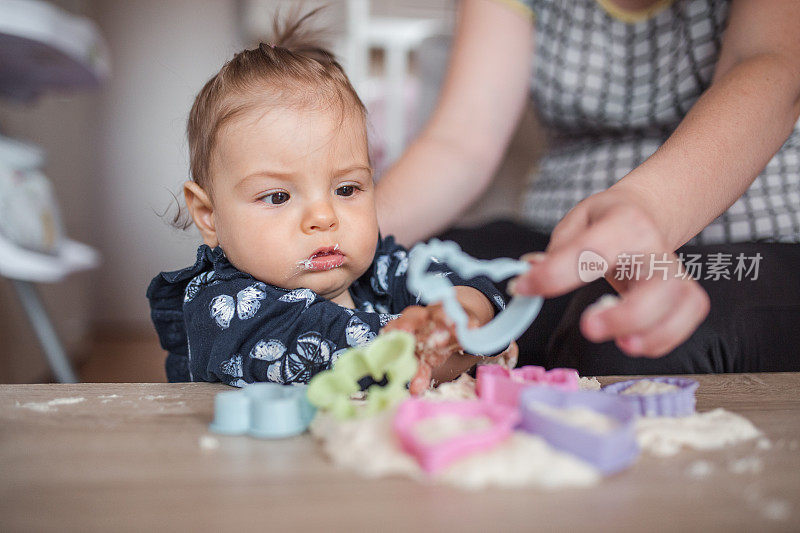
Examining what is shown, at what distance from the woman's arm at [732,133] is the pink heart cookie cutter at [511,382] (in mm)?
155

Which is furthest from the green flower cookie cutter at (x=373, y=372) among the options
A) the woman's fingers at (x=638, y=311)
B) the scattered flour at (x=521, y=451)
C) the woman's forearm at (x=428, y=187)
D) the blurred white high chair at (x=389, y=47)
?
the blurred white high chair at (x=389, y=47)

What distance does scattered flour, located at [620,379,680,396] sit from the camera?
574 mm

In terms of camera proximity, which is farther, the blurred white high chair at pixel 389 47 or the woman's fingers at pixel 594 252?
the blurred white high chair at pixel 389 47

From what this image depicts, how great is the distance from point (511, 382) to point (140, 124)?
3033 mm

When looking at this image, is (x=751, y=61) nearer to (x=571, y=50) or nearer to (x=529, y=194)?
(x=571, y=50)

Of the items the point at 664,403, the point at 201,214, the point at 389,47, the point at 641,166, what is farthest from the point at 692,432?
the point at 389,47

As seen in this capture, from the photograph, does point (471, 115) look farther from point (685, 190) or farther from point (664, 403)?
point (664, 403)

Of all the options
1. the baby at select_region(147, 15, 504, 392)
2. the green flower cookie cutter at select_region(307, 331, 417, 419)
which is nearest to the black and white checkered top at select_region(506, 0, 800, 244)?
the baby at select_region(147, 15, 504, 392)

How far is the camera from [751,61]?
0.75m

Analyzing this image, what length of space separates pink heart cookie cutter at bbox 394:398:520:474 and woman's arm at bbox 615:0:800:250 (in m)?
0.22

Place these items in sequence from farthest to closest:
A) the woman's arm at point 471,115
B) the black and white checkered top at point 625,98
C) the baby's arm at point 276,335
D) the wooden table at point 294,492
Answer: the woman's arm at point 471,115 → the black and white checkered top at point 625,98 → the baby's arm at point 276,335 → the wooden table at point 294,492

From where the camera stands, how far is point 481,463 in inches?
16.2

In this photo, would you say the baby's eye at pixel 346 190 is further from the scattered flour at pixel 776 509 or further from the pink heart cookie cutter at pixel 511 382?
the scattered flour at pixel 776 509

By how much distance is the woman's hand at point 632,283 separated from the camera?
46 cm
